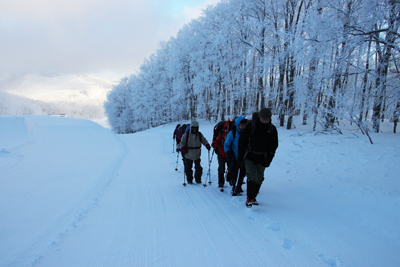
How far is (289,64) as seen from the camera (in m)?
15.3

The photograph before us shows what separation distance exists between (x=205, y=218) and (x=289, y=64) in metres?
15.1

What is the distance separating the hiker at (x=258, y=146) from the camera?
392 cm

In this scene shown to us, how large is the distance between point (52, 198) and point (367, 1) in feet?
32.1

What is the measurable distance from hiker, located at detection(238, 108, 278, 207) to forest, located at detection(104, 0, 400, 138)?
3.58 metres

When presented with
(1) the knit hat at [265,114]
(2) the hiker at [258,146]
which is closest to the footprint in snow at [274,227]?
(2) the hiker at [258,146]

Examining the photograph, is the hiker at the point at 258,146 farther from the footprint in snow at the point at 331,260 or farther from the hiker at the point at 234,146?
the footprint in snow at the point at 331,260

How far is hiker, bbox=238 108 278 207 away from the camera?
392 cm

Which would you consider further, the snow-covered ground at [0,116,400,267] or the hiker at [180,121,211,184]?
the hiker at [180,121,211,184]

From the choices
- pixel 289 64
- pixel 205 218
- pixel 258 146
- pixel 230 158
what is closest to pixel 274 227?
pixel 205 218

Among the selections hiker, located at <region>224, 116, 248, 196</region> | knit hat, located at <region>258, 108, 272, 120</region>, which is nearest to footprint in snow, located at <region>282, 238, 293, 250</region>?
hiker, located at <region>224, 116, 248, 196</region>

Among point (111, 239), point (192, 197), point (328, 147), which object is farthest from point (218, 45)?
point (111, 239)

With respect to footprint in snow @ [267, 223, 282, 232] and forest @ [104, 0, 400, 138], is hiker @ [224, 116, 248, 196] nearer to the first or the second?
footprint in snow @ [267, 223, 282, 232]

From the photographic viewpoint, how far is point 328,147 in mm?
8477

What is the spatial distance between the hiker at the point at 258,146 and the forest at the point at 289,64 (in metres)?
3.58
